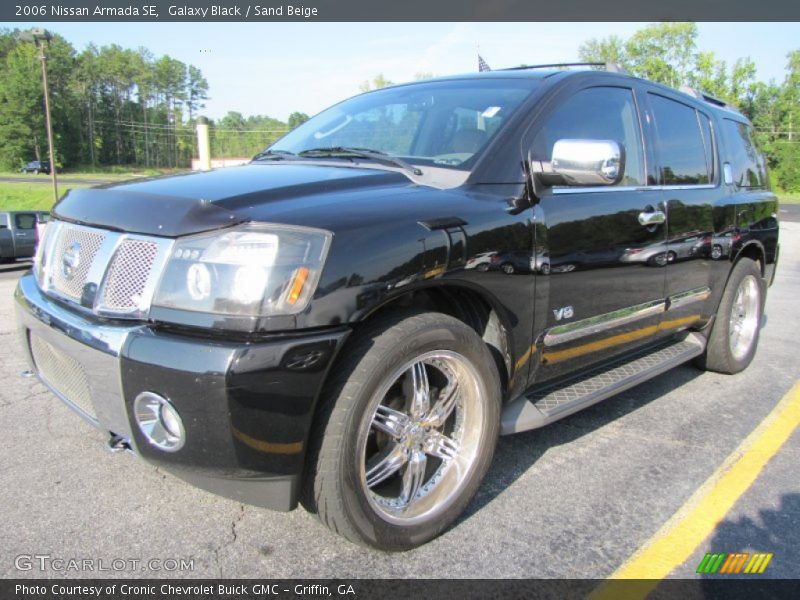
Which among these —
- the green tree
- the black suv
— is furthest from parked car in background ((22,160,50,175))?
the black suv

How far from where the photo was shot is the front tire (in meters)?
2.04

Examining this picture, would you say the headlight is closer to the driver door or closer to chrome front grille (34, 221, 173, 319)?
chrome front grille (34, 221, 173, 319)

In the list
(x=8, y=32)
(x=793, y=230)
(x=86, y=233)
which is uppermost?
(x=8, y=32)

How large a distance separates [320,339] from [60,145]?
92.4 meters

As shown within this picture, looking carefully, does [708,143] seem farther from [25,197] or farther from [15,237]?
[25,197]

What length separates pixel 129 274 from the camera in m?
2.09

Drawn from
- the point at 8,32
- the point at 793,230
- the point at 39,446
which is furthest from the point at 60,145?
the point at 39,446

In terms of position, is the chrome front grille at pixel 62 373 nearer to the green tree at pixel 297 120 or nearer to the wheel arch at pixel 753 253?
the green tree at pixel 297 120

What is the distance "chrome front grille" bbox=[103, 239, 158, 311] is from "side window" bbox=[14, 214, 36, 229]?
15466 millimetres

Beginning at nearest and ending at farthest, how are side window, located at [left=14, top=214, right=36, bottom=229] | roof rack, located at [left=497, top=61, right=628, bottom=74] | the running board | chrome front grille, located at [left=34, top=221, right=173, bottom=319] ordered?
chrome front grille, located at [left=34, top=221, right=173, bottom=319] < the running board < roof rack, located at [left=497, top=61, right=628, bottom=74] < side window, located at [left=14, top=214, right=36, bottom=229]

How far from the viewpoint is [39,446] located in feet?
10.3

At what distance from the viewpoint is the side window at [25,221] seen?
49.9 ft

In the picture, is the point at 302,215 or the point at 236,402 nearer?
the point at 236,402

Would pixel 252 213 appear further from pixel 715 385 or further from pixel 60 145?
pixel 60 145
